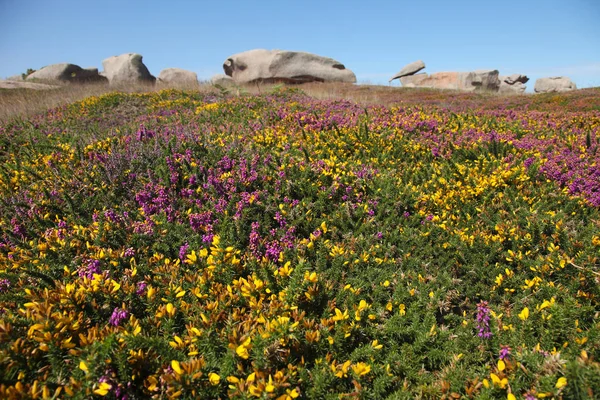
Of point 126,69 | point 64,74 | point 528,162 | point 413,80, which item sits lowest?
point 528,162

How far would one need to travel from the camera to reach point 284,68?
38.3 meters

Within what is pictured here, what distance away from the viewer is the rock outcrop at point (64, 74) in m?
34.8

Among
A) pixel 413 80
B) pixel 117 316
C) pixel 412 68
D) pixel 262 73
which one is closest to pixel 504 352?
pixel 117 316

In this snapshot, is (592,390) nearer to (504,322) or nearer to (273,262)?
(504,322)

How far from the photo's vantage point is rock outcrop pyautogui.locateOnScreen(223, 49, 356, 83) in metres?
38.0

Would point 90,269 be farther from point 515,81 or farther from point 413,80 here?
point 515,81

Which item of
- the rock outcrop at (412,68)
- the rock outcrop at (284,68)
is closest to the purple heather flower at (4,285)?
the rock outcrop at (284,68)

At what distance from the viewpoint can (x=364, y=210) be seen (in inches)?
196

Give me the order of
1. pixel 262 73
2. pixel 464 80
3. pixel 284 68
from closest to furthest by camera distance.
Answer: pixel 262 73
pixel 284 68
pixel 464 80

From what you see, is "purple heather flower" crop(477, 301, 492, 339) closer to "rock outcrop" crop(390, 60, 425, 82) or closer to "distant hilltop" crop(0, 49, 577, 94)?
"distant hilltop" crop(0, 49, 577, 94)

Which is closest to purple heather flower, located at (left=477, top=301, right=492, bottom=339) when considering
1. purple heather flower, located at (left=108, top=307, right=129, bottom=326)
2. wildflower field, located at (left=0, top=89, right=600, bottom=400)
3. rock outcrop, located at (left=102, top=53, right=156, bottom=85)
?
wildflower field, located at (left=0, top=89, right=600, bottom=400)

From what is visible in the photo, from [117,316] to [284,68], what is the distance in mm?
39296

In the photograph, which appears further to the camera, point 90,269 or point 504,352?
point 90,269

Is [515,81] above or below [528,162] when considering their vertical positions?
above
